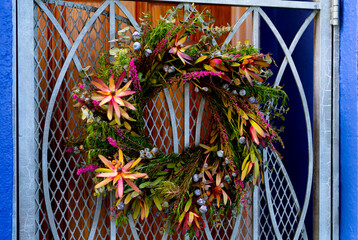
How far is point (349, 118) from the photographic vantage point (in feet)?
6.92

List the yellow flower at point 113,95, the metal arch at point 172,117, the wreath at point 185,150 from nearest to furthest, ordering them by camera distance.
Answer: the yellow flower at point 113,95 → the wreath at point 185,150 → the metal arch at point 172,117

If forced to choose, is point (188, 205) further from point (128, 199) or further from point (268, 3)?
point (268, 3)

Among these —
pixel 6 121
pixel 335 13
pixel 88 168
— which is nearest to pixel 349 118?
pixel 335 13

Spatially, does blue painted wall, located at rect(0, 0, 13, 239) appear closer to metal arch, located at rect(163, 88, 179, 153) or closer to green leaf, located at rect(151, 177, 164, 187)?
green leaf, located at rect(151, 177, 164, 187)

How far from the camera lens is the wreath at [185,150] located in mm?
1837

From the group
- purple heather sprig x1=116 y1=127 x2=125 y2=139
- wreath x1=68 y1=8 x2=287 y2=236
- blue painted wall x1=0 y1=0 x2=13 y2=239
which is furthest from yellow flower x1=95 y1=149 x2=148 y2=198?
blue painted wall x1=0 y1=0 x2=13 y2=239

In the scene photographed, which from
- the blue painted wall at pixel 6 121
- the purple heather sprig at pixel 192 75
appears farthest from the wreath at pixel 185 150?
the blue painted wall at pixel 6 121

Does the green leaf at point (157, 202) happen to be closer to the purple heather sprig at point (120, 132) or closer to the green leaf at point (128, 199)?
the green leaf at point (128, 199)

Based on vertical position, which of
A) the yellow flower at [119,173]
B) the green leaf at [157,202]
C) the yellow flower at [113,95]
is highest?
the yellow flower at [113,95]

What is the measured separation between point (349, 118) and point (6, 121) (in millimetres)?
1742

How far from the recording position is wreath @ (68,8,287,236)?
1837 millimetres

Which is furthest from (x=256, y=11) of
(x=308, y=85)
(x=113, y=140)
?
(x=113, y=140)

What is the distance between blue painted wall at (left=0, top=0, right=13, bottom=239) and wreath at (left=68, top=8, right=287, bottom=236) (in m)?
0.30

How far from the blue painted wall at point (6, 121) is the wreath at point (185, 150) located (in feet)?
0.97
